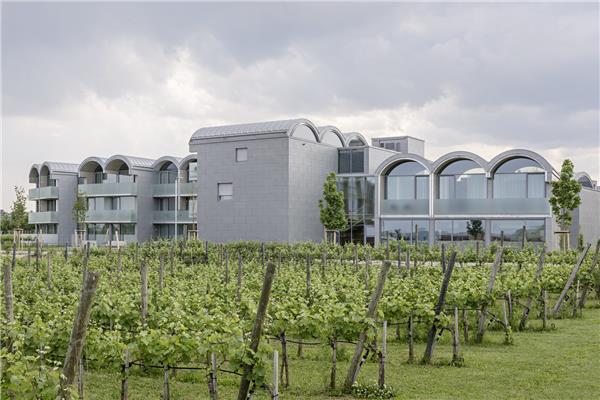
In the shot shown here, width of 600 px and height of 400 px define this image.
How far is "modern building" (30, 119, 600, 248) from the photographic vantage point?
39.6 m

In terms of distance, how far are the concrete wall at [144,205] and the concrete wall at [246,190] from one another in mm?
9074

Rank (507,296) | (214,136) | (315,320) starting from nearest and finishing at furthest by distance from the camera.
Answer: (315,320) → (507,296) → (214,136)

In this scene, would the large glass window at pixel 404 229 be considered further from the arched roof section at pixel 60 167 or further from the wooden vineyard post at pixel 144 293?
the wooden vineyard post at pixel 144 293

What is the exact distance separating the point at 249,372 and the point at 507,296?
1017 centimetres

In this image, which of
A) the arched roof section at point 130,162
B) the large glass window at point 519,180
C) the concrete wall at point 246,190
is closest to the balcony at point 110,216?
the arched roof section at point 130,162

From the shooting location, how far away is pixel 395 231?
140ft

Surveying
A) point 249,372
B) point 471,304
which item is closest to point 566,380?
point 471,304

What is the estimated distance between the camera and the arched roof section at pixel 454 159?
4006 cm

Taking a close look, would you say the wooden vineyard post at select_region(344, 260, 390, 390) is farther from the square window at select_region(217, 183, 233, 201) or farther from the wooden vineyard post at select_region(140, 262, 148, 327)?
the square window at select_region(217, 183, 233, 201)

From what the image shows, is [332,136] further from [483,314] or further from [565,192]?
[483,314]

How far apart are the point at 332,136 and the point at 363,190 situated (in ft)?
16.6

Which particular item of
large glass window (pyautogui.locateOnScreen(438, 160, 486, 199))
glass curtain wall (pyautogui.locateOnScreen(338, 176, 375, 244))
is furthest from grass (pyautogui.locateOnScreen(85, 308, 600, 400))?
glass curtain wall (pyautogui.locateOnScreen(338, 176, 375, 244))

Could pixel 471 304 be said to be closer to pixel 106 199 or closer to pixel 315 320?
pixel 315 320

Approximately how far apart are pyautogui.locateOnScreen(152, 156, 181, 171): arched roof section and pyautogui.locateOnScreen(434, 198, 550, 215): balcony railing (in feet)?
69.9
